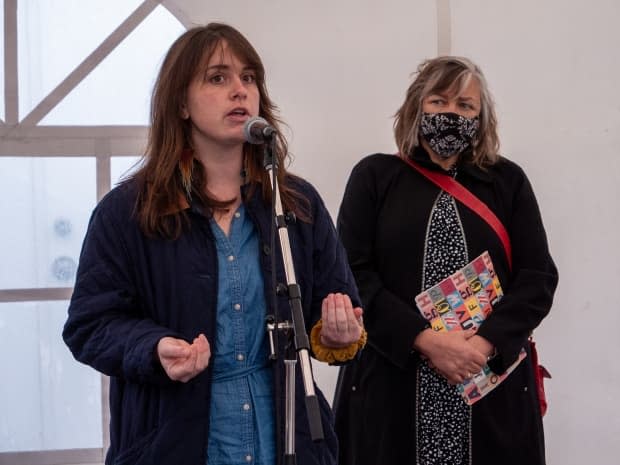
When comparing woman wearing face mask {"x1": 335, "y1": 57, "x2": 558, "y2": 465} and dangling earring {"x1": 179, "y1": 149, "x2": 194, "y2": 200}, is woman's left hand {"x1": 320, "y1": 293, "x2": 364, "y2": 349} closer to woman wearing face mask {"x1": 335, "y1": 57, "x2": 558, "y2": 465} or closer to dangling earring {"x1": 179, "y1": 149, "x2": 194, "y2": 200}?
dangling earring {"x1": 179, "y1": 149, "x2": 194, "y2": 200}

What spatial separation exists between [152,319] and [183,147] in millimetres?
373

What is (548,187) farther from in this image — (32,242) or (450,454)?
(32,242)

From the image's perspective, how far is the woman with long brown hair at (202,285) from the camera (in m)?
1.58

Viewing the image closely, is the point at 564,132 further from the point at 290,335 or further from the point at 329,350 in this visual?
the point at 290,335

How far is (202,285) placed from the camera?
1.63 metres

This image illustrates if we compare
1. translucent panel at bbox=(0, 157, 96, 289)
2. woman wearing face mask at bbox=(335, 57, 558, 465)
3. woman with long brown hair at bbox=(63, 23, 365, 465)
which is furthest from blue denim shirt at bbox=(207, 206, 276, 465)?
translucent panel at bbox=(0, 157, 96, 289)

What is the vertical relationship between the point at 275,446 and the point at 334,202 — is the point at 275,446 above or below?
below

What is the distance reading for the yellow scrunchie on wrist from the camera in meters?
A: 1.66

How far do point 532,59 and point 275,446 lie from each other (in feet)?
6.89

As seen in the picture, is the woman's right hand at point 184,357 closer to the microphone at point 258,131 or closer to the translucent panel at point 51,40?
the microphone at point 258,131

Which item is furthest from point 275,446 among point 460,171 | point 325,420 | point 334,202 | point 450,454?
point 334,202

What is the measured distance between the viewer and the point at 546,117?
3254mm

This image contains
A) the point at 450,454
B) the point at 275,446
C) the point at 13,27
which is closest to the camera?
the point at 275,446

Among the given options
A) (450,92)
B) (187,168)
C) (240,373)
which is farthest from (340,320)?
(450,92)
